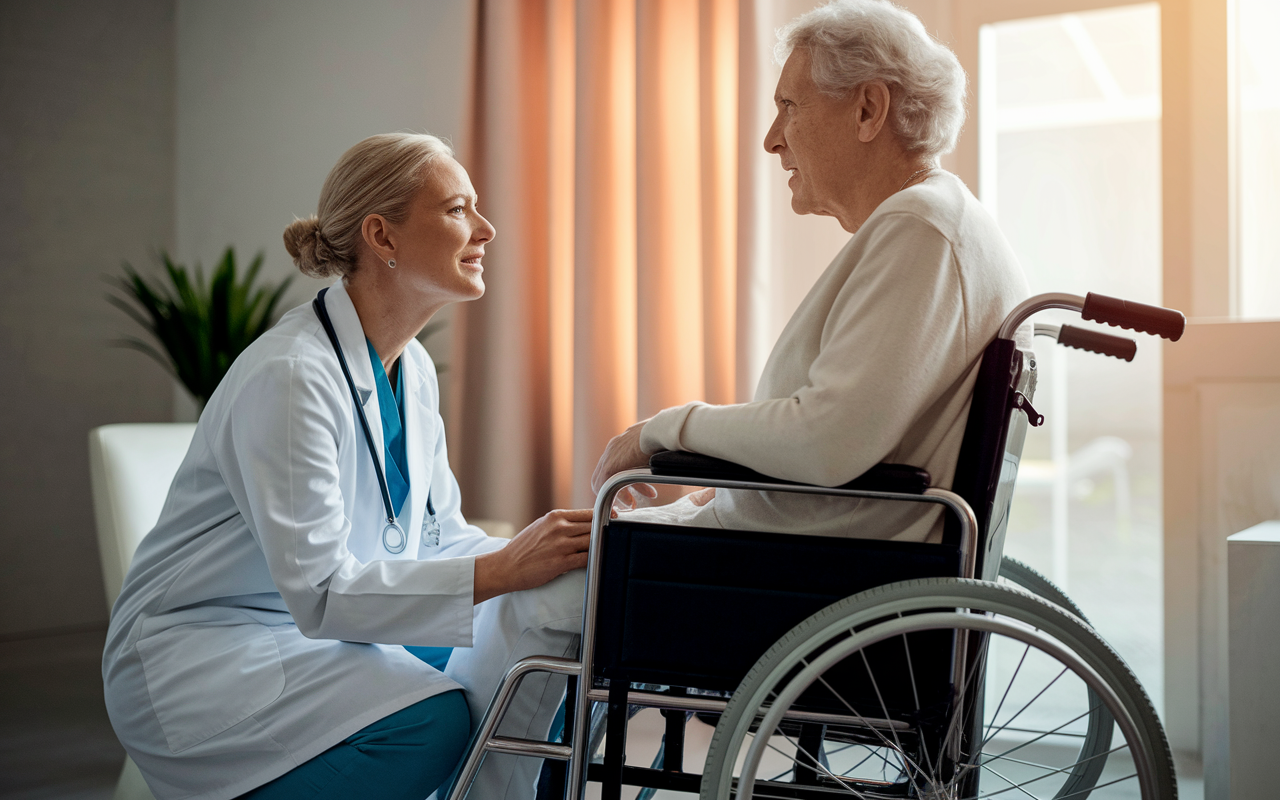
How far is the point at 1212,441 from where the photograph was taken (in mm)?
2049

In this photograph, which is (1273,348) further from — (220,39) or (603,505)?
(220,39)

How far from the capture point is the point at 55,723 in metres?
2.52

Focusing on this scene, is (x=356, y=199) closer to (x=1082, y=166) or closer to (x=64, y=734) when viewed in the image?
(x=64, y=734)

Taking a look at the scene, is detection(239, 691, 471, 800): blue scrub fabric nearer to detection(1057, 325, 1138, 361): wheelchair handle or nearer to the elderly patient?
the elderly patient

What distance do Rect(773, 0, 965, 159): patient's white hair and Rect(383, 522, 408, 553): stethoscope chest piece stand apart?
2.89ft

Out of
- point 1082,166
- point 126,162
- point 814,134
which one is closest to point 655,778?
point 814,134

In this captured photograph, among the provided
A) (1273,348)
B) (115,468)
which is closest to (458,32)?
(115,468)

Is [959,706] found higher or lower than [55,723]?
higher

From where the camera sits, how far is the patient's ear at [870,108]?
49.0 inches

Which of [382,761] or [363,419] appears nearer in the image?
[382,761]

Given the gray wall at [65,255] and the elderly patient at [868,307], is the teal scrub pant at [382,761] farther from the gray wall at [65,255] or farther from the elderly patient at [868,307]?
the gray wall at [65,255]

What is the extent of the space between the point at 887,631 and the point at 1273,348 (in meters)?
1.60

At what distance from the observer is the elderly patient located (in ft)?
3.27

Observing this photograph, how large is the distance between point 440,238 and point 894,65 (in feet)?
2.43
